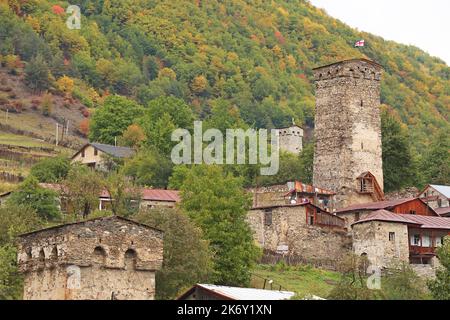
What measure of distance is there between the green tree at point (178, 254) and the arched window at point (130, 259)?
4283mm

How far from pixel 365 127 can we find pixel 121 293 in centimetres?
3614

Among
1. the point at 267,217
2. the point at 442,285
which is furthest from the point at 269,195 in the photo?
the point at 442,285

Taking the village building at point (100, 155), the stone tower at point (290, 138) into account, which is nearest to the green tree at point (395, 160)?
the village building at point (100, 155)

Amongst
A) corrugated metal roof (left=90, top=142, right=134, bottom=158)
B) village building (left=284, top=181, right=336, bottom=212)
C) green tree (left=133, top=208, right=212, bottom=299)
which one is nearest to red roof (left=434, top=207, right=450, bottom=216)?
village building (left=284, top=181, right=336, bottom=212)

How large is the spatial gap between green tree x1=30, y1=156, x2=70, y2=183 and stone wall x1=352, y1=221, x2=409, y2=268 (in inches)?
883

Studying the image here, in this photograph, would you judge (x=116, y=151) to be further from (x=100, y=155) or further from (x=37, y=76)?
(x=37, y=76)

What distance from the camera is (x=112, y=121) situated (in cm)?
10394

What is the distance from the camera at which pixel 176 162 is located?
7962 cm

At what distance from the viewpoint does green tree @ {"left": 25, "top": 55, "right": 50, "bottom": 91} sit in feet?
488

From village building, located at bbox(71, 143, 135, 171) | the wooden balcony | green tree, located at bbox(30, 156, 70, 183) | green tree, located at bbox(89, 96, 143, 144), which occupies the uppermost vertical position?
green tree, located at bbox(89, 96, 143, 144)

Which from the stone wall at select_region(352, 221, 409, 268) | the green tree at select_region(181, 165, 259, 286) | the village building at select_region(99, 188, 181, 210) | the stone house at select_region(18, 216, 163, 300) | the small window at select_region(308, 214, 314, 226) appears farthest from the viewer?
the village building at select_region(99, 188, 181, 210)

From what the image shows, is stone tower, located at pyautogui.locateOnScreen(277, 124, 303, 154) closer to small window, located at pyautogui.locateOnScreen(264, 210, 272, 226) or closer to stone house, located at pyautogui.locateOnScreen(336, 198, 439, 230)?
stone house, located at pyautogui.locateOnScreen(336, 198, 439, 230)
